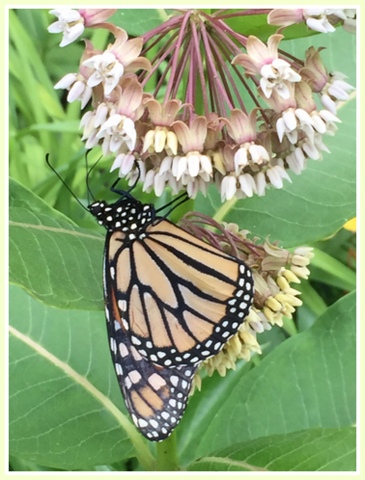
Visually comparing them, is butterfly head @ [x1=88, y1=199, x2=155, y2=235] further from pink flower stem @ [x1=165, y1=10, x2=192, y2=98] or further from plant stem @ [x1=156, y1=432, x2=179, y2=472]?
plant stem @ [x1=156, y1=432, x2=179, y2=472]

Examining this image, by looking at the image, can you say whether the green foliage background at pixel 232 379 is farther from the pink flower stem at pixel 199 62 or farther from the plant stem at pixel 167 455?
→ the pink flower stem at pixel 199 62

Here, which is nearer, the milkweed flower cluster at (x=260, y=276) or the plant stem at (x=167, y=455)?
the milkweed flower cluster at (x=260, y=276)

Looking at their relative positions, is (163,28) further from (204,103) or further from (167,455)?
(167,455)

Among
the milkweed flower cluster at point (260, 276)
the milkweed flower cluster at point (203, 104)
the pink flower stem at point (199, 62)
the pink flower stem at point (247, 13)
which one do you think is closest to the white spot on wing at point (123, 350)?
the milkweed flower cluster at point (260, 276)

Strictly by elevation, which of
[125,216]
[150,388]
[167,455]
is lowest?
[167,455]

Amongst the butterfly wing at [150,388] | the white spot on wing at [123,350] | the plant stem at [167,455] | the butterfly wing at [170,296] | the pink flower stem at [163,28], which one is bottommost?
the plant stem at [167,455]

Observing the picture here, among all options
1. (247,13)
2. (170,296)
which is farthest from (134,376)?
(247,13)

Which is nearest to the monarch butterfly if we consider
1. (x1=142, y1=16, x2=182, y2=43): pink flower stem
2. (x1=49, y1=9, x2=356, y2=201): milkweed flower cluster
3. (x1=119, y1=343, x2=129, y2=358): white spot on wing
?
(x1=119, y1=343, x2=129, y2=358): white spot on wing

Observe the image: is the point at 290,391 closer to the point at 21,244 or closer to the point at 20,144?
the point at 21,244
